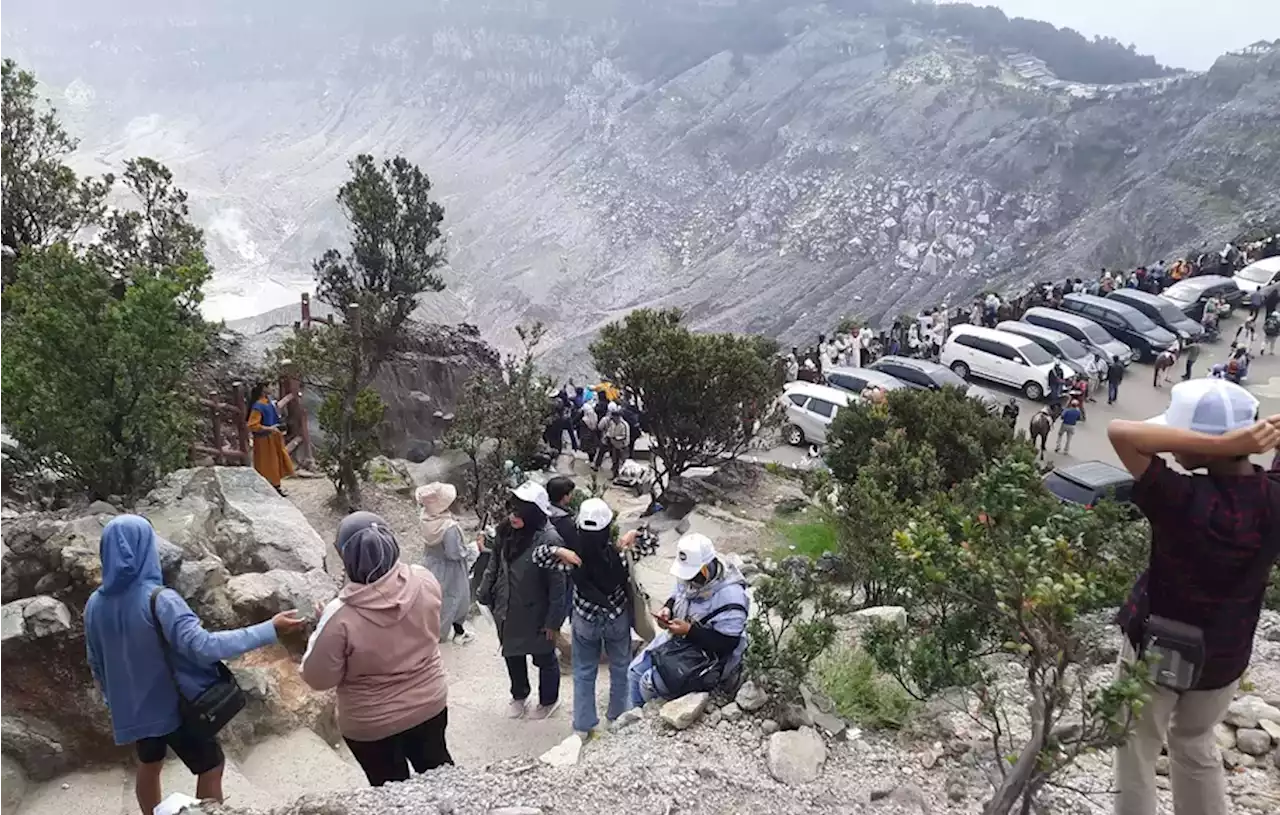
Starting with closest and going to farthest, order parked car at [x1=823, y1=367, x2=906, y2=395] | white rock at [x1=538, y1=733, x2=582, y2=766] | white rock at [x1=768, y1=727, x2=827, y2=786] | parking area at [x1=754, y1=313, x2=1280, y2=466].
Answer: white rock at [x1=768, y1=727, x2=827, y2=786] → white rock at [x1=538, y1=733, x2=582, y2=766] → parking area at [x1=754, y1=313, x2=1280, y2=466] → parked car at [x1=823, y1=367, x2=906, y2=395]

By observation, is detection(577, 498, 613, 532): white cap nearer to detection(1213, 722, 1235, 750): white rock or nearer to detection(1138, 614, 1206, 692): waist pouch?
detection(1138, 614, 1206, 692): waist pouch

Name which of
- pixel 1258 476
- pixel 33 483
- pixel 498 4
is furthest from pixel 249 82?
pixel 1258 476

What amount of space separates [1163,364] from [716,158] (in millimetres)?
51674

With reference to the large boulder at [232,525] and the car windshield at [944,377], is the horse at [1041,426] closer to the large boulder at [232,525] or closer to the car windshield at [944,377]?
the car windshield at [944,377]

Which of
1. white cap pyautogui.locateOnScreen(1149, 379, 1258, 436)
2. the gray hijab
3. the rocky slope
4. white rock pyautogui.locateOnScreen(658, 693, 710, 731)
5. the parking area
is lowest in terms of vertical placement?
the parking area

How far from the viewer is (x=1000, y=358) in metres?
21.1

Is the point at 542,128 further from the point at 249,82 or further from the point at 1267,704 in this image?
the point at 1267,704

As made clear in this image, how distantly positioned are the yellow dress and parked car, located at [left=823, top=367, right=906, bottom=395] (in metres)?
12.0

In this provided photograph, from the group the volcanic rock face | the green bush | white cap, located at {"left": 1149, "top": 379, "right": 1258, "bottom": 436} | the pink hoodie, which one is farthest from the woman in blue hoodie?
white cap, located at {"left": 1149, "top": 379, "right": 1258, "bottom": 436}

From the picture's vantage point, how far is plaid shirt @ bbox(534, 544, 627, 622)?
5.32 m

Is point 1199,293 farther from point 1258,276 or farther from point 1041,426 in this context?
point 1041,426

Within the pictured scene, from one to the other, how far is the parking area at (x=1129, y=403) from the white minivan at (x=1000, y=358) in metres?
0.33

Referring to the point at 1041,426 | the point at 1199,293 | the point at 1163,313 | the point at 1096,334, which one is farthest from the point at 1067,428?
the point at 1199,293

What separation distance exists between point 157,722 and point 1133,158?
63440 mm
